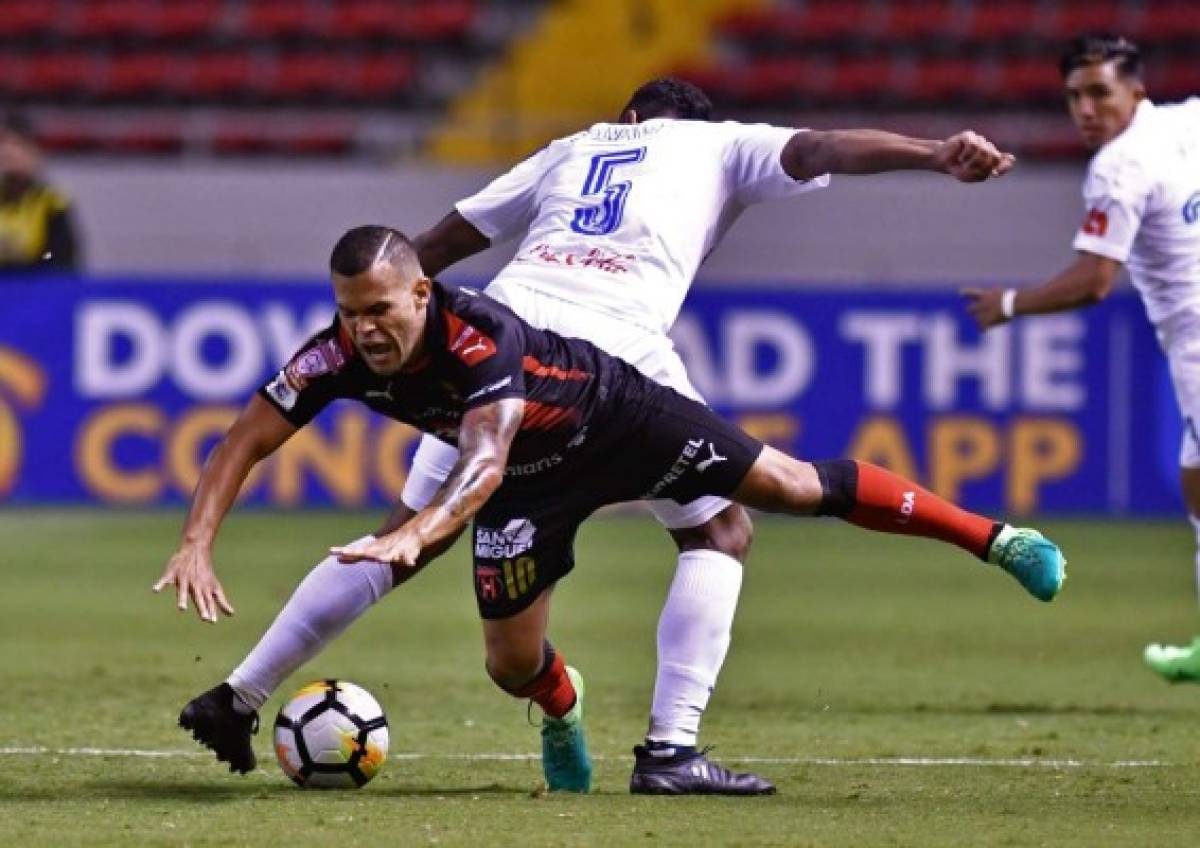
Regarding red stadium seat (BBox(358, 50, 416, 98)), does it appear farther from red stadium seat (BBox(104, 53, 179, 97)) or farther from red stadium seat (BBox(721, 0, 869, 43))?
red stadium seat (BBox(721, 0, 869, 43))

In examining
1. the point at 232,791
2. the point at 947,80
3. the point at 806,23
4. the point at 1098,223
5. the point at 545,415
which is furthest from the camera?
the point at 806,23

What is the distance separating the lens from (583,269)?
755cm

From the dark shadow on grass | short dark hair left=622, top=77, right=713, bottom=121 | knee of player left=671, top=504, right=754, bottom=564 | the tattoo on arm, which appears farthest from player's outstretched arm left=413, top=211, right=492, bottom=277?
the dark shadow on grass

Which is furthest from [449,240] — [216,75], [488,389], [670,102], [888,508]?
[216,75]

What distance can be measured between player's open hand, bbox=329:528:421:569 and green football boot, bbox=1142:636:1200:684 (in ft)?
13.4

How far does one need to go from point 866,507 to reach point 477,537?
→ 3.73ft

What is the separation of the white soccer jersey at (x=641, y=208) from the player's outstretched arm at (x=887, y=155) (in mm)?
99

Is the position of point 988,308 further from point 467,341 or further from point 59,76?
point 59,76

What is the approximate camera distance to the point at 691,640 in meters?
7.23

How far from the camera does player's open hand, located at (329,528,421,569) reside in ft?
19.4

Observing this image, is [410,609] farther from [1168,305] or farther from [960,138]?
[960,138]

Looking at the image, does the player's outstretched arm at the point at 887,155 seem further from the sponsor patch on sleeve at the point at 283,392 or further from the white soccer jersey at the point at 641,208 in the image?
the sponsor patch on sleeve at the point at 283,392

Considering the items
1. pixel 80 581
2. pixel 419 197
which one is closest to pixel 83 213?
pixel 419 197

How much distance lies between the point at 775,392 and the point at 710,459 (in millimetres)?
10847
